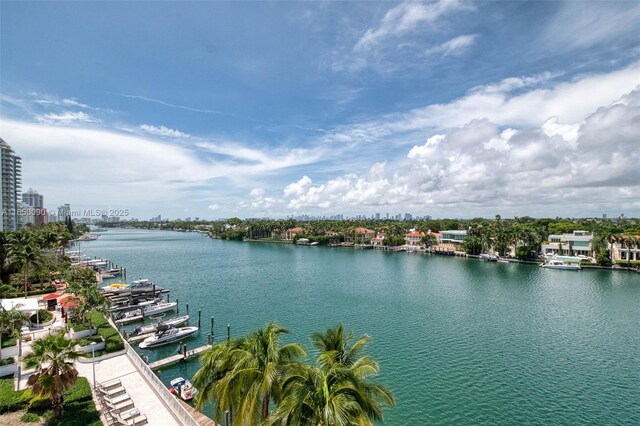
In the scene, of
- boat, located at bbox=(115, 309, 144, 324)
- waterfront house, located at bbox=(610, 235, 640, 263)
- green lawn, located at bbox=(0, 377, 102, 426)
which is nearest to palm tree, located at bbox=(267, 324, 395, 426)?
green lawn, located at bbox=(0, 377, 102, 426)

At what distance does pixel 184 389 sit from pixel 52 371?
9.55 meters

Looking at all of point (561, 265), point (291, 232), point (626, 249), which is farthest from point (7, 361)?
point (291, 232)

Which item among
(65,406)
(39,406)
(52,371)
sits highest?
(52,371)

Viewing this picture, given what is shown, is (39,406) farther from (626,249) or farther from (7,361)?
(626,249)

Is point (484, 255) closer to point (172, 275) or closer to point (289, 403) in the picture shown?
point (172, 275)

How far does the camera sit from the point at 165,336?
116 feet

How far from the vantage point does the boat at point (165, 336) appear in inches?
1361

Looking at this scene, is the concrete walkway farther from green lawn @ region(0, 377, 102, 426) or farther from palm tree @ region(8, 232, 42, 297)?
palm tree @ region(8, 232, 42, 297)

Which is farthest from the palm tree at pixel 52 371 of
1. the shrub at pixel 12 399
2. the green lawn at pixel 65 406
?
the shrub at pixel 12 399

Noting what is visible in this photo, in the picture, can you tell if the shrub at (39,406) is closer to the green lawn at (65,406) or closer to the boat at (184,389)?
the green lawn at (65,406)

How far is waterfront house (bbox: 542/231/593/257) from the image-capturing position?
308 feet

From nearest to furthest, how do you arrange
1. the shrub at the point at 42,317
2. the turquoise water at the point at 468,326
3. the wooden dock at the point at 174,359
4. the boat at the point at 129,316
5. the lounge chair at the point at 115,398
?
the lounge chair at the point at 115,398, the turquoise water at the point at 468,326, the wooden dock at the point at 174,359, the shrub at the point at 42,317, the boat at the point at 129,316

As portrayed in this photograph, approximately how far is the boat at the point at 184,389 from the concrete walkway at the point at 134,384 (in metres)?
2.46

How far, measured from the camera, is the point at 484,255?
101 meters
